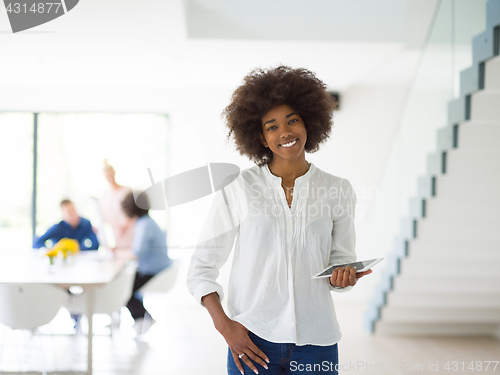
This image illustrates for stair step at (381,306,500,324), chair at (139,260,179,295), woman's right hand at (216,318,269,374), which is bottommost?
stair step at (381,306,500,324)

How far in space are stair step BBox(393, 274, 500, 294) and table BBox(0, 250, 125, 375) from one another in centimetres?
221

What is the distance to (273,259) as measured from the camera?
46.9 inches

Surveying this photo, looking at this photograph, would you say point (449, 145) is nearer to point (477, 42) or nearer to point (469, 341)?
point (477, 42)

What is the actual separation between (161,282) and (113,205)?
131cm

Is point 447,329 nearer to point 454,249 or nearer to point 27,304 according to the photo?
point 454,249

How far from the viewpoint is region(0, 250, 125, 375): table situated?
107 inches

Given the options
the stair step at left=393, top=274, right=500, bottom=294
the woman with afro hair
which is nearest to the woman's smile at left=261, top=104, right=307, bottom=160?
the woman with afro hair

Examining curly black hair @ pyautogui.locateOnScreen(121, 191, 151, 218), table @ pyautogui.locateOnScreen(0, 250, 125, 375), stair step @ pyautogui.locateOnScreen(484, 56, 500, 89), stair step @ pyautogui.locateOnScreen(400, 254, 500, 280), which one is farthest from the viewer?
curly black hair @ pyautogui.locateOnScreen(121, 191, 151, 218)

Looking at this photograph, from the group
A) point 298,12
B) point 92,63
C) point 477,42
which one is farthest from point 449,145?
point 92,63

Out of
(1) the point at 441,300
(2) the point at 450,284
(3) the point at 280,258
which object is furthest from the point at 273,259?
(1) the point at 441,300

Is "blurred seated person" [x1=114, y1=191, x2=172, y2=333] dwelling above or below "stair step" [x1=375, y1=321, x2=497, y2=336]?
above

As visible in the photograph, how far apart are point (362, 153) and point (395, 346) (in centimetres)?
205

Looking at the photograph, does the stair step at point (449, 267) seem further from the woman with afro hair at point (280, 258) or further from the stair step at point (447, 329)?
the woman with afro hair at point (280, 258)

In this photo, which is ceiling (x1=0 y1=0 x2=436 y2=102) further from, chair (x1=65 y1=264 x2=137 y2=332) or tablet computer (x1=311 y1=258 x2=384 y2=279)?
tablet computer (x1=311 y1=258 x2=384 y2=279)
